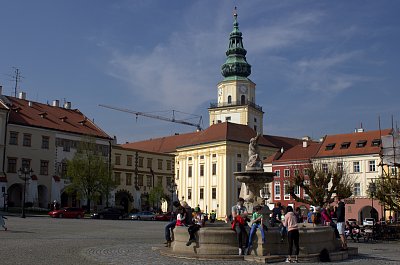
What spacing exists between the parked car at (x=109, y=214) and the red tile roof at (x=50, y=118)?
44.9 ft

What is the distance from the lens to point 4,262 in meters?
13.3

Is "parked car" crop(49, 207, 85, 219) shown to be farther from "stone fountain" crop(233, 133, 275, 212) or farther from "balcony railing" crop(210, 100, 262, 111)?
"balcony railing" crop(210, 100, 262, 111)

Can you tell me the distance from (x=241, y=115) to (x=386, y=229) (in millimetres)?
69998

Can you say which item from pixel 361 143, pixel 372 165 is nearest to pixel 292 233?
pixel 372 165

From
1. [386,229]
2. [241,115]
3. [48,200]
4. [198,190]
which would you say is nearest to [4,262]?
[386,229]

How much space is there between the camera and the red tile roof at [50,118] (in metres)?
58.9

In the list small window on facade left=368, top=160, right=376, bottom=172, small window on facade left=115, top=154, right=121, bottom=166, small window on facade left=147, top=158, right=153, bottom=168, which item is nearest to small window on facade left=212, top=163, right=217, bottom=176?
small window on facade left=147, top=158, right=153, bottom=168

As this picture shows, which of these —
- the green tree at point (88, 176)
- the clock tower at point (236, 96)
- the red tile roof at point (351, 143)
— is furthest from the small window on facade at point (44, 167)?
the clock tower at point (236, 96)

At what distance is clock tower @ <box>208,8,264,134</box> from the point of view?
97250 mm

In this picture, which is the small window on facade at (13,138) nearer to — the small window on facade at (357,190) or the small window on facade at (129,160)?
the small window on facade at (129,160)

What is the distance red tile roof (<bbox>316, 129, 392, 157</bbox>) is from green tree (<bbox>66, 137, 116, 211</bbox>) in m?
28.3

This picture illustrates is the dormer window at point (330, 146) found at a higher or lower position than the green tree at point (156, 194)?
higher

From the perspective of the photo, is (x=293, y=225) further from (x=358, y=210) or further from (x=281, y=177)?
(x=281, y=177)

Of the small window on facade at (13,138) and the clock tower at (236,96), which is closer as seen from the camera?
Result: the small window on facade at (13,138)
